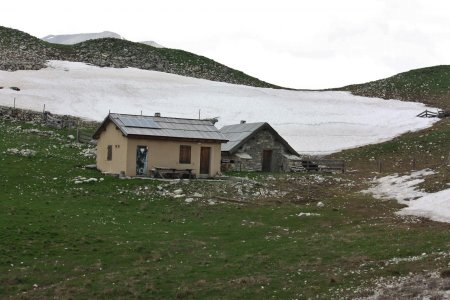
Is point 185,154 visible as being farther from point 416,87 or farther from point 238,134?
point 416,87

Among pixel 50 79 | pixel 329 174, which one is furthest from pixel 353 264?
pixel 50 79

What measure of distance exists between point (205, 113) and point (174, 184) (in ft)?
146

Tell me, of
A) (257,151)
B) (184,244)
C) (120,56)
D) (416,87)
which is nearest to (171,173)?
(257,151)

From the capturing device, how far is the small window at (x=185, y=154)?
4991cm

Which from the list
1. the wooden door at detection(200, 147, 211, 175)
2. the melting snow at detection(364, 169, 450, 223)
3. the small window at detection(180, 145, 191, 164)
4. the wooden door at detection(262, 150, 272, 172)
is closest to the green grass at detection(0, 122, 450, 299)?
the melting snow at detection(364, 169, 450, 223)

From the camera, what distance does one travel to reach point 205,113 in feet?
285

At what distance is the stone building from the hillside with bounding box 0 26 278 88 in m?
54.1

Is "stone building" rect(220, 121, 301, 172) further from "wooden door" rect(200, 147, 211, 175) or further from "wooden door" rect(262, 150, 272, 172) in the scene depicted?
"wooden door" rect(200, 147, 211, 175)

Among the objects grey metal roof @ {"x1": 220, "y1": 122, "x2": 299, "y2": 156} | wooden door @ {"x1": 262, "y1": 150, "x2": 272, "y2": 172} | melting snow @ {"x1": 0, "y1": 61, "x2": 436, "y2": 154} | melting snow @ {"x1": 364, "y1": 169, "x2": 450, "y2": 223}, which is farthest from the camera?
melting snow @ {"x1": 0, "y1": 61, "x2": 436, "y2": 154}

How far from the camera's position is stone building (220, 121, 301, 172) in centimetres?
5922

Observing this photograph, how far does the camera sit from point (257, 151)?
61.0 meters

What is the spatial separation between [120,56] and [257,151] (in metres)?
64.2

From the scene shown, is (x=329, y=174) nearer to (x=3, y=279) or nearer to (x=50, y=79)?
(x=3, y=279)

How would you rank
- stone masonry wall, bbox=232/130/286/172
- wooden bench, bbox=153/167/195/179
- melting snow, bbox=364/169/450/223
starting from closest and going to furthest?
melting snow, bbox=364/169/450/223 < wooden bench, bbox=153/167/195/179 < stone masonry wall, bbox=232/130/286/172
